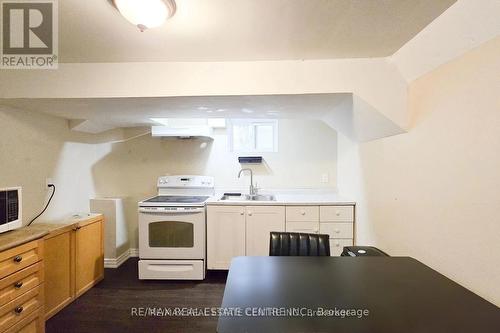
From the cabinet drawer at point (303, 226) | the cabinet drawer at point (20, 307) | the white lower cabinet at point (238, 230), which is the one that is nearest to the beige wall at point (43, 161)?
the cabinet drawer at point (20, 307)

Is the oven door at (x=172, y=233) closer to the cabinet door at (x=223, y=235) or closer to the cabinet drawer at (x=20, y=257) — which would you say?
the cabinet door at (x=223, y=235)

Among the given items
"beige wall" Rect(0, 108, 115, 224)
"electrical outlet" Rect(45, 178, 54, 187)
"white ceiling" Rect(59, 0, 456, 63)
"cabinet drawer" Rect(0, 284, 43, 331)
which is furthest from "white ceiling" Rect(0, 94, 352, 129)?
"cabinet drawer" Rect(0, 284, 43, 331)

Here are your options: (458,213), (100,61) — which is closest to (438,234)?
(458,213)

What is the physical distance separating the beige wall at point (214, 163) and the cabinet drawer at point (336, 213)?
0.61 meters

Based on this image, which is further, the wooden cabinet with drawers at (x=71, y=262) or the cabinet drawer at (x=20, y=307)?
the wooden cabinet with drawers at (x=71, y=262)

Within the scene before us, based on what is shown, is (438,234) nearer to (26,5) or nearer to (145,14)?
(145,14)

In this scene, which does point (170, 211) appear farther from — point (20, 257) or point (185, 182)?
point (20, 257)

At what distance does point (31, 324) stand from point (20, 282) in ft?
1.11

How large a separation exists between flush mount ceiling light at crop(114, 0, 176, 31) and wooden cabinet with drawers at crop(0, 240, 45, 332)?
160 cm

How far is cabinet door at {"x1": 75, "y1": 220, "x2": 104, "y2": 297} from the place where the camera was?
7.54ft

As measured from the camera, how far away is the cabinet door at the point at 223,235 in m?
2.70

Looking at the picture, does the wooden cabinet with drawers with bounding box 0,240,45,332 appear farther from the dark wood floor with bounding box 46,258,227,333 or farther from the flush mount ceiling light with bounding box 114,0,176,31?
the flush mount ceiling light with bounding box 114,0,176,31

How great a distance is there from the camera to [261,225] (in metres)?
2.69

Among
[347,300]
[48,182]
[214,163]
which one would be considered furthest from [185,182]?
[347,300]
